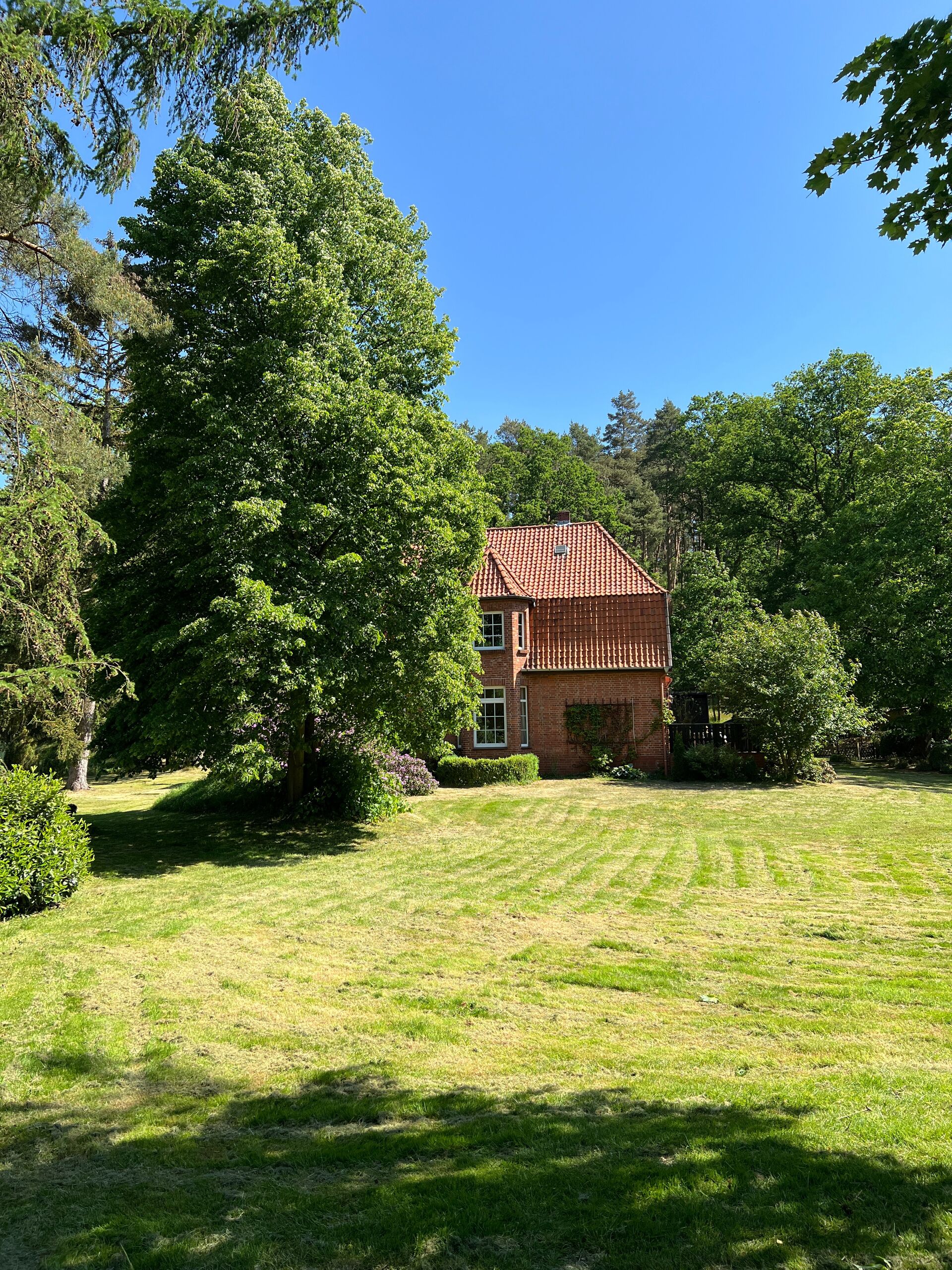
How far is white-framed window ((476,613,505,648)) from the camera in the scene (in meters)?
26.3

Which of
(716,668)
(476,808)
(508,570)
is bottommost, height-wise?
(476,808)

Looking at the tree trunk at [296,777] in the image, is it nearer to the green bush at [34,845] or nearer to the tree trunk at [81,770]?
the green bush at [34,845]

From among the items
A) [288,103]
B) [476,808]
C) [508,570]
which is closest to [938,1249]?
[476,808]

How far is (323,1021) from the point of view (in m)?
5.83

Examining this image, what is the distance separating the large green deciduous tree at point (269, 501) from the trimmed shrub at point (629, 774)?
11249 mm

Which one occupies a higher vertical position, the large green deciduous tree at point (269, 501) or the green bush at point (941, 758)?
the large green deciduous tree at point (269, 501)

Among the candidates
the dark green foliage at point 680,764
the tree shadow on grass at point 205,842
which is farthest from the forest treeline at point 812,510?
the tree shadow on grass at point 205,842

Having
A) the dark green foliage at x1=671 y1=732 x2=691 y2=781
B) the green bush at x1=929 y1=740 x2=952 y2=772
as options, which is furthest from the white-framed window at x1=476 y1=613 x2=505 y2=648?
the green bush at x1=929 y1=740 x2=952 y2=772

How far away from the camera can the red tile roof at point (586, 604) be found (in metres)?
26.4

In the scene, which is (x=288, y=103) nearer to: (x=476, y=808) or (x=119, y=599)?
(x=119, y=599)

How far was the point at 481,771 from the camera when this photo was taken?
2350cm

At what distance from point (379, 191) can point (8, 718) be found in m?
16.1

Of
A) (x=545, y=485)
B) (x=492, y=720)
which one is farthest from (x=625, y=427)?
(x=492, y=720)

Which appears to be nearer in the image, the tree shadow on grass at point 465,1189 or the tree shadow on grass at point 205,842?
the tree shadow on grass at point 465,1189
